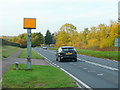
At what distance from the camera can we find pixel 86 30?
8619cm

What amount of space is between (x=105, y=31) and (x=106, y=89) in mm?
47356

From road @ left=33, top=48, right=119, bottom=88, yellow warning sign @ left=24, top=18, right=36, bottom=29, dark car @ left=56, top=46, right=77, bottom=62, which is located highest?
yellow warning sign @ left=24, top=18, right=36, bottom=29

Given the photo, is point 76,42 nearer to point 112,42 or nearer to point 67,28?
point 67,28

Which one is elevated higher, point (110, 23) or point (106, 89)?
point (110, 23)

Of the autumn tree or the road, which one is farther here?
the autumn tree

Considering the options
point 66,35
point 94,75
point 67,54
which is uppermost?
point 66,35

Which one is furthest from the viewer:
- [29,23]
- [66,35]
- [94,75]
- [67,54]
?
[66,35]

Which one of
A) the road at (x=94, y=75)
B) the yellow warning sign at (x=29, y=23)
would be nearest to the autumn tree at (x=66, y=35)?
the road at (x=94, y=75)

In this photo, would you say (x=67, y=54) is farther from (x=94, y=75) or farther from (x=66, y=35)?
(x=66, y=35)

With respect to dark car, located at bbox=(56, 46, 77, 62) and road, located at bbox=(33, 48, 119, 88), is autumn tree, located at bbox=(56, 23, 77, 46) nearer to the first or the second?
dark car, located at bbox=(56, 46, 77, 62)

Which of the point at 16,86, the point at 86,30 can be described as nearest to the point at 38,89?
the point at 16,86

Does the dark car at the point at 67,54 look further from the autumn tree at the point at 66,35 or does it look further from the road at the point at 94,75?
the autumn tree at the point at 66,35

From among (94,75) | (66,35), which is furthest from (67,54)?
(66,35)

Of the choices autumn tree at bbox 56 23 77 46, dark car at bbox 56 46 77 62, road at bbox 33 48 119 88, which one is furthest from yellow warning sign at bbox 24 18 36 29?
autumn tree at bbox 56 23 77 46
